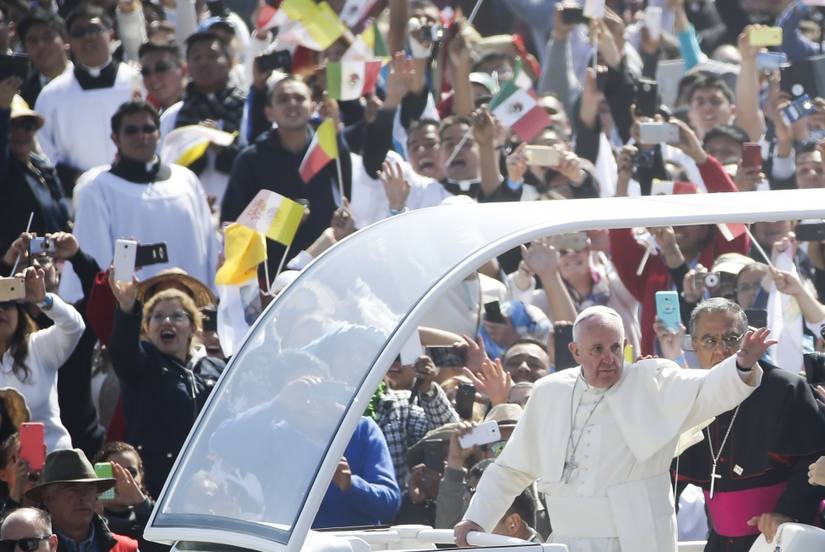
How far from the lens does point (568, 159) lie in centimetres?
1211

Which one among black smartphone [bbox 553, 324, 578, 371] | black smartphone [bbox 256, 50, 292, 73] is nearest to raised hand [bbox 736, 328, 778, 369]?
black smartphone [bbox 553, 324, 578, 371]

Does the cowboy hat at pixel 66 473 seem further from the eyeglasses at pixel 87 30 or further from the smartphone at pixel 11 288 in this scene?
the eyeglasses at pixel 87 30

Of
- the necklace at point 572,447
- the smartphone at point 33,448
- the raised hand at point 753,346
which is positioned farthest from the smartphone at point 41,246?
the raised hand at point 753,346

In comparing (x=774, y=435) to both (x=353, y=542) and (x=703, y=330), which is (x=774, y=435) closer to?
(x=703, y=330)

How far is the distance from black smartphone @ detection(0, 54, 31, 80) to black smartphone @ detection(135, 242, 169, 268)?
5.98 ft

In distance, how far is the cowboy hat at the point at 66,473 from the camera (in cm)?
892

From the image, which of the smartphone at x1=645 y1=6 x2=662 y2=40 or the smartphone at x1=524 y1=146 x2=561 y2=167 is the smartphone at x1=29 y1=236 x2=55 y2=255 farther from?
the smartphone at x1=645 y1=6 x2=662 y2=40

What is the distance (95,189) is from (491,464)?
4153mm

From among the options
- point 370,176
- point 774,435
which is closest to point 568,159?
point 370,176

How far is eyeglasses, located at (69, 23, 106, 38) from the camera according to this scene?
13.8m

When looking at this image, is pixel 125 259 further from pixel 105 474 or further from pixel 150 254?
pixel 105 474

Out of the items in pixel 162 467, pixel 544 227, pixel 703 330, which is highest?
pixel 544 227

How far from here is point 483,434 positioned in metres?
8.87

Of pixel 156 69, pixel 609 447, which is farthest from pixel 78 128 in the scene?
pixel 609 447
